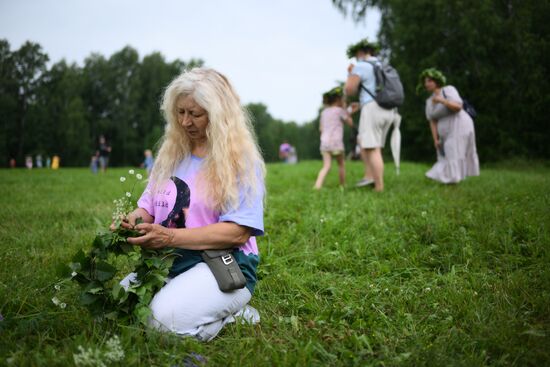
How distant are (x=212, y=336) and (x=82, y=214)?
402cm

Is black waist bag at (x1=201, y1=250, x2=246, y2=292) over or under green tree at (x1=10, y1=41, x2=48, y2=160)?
under

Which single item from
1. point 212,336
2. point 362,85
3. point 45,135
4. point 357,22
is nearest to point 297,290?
point 212,336

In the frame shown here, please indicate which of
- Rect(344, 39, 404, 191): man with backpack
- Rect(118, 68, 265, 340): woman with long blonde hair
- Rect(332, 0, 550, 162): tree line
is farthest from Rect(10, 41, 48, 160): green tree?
Rect(118, 68, 265, 340): woman with long blonde hair

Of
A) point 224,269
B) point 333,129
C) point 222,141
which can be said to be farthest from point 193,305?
point 333,129

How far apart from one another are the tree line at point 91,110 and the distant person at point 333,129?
1624 inches

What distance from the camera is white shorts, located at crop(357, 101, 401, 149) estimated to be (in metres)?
6.25

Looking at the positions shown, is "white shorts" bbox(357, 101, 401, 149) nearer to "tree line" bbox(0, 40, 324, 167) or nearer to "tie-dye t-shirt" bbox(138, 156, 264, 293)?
"tie-dye t-shirt" bbox(138, 156, 264, 293)

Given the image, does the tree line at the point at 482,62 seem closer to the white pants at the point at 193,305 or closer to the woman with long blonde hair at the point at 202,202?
the woman with long blonde hair at the point at 202,202

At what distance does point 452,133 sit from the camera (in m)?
6.50

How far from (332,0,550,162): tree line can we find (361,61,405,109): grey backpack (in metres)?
8.68

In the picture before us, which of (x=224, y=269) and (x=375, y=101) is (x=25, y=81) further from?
(x=224, y=269)

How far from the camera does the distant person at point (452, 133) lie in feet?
21.0

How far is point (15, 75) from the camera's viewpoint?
3462cm

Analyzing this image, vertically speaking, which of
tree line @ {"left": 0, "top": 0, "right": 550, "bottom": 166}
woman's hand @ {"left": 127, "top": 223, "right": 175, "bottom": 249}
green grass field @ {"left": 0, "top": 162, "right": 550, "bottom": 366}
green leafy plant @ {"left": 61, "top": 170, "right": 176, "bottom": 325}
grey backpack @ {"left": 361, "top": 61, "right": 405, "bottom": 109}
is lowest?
green grass field @ {"left": 0, "top": 162, "right": 550, "bottom": 366}
